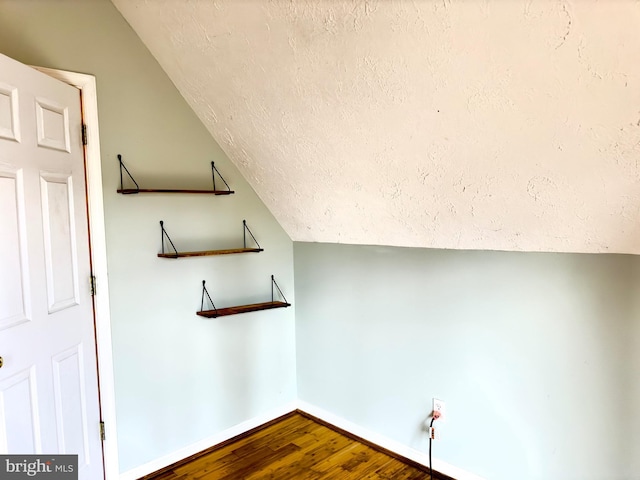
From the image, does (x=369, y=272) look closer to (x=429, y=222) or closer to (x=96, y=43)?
(x=429, y=222)

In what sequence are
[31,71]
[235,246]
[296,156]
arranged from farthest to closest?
[235,246] < [296,156] < [31,71]

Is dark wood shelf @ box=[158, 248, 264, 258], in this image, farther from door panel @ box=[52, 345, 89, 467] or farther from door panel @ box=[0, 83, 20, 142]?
door panel @ box=[0, 83, 20, 142]

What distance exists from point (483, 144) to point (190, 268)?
1.70m

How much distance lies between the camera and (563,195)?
5.10ft

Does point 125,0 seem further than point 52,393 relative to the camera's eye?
Yes

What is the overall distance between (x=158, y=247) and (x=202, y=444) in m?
1.23

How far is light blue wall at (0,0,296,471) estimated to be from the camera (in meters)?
1.98

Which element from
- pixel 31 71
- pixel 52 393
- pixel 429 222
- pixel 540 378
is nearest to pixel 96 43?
pixel 31 71

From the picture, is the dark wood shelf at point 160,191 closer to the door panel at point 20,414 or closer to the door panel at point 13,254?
the door panel at point 13,254

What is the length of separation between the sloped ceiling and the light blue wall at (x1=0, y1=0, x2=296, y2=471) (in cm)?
20

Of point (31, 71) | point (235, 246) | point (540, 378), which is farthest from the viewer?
point (235, 246)

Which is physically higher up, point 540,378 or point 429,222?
point 429,222

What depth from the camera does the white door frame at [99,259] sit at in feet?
6.49

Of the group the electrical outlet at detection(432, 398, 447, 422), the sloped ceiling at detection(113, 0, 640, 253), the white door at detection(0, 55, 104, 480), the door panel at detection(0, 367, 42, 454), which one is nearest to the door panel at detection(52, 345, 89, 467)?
the white door at detection(0, 55, 104, 480)
